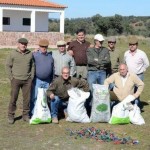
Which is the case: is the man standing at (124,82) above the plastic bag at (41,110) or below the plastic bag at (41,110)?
above

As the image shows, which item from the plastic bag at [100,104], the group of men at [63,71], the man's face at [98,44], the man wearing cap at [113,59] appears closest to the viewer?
the group of men at [63,71]

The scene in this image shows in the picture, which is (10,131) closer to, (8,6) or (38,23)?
(8,6)

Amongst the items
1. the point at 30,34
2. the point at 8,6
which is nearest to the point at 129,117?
the point at 30,34

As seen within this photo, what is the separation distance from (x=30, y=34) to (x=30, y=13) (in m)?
8.89

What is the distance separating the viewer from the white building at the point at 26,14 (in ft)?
129

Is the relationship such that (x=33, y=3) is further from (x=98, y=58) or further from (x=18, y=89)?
(x=18, y=89)

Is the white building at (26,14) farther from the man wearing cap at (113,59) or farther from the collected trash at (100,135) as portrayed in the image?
the collected trash at (100,135)

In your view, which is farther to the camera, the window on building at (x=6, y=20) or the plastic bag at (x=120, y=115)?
the window on building at (x=6, y=20)

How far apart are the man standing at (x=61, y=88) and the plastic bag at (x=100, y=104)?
238 millimetres

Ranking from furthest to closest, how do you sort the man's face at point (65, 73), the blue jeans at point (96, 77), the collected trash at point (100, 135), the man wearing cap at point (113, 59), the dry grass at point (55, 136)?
1. the man wearing cap at point (113, 59)
2. the blue jeans at point (96, 77)
3. the man's face at point (65, 73)
4. the collected trash at point (100, 135)
5. the dry grass at point (55, 136)

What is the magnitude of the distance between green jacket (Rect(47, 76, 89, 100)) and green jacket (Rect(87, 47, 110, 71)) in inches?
15.2

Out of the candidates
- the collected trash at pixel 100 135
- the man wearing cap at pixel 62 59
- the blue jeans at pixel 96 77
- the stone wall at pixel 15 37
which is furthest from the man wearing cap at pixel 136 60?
the stone wall at pixel 15 37

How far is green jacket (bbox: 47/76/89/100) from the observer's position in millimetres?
8586

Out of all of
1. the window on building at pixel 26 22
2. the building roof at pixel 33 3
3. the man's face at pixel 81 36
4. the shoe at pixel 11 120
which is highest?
the building roof at pixel 33 3
